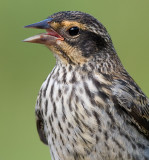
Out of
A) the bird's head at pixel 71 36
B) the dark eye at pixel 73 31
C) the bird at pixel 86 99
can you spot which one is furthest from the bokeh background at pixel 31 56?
the dark eye at pixel 73 31

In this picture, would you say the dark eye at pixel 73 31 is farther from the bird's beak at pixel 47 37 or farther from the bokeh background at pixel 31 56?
the bokeh background at pixel 31 56

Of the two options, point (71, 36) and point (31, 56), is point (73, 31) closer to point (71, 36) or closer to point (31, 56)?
point (71, 36)

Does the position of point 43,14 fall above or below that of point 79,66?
above

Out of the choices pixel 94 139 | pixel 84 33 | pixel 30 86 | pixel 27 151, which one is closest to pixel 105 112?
pixel 94 139

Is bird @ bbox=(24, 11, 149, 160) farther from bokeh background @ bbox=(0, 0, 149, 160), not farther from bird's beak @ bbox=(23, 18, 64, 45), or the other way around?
bokeh background @ bbox=(0, 0, 149, 160)

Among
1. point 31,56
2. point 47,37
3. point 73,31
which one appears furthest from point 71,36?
point 31,56

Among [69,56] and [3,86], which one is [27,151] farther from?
[69,56]

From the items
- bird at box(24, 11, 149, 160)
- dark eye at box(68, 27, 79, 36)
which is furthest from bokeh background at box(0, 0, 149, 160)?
dark eye at box(68, 27, 79, 36)
